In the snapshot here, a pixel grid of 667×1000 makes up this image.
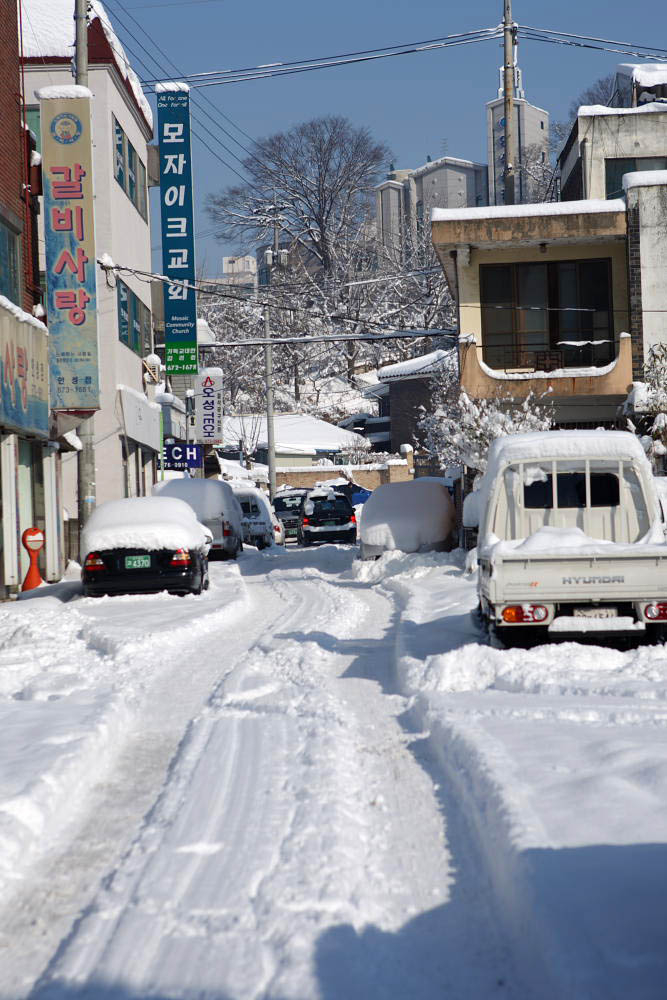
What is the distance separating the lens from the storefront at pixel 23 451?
18.4 meters

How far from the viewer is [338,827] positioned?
523 centimetres

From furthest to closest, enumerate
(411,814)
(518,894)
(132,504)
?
1. (132,504)
2. (411,814)
3. (518,894)

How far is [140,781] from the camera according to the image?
6.50 meters

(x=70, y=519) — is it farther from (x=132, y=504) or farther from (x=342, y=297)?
(x=342, y=297)

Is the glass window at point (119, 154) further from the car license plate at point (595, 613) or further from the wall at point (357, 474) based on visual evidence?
the wall at point (357, 474)

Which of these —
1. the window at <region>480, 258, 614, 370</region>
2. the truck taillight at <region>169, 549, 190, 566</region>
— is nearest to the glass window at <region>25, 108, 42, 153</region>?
the window at <region>480, 258, 614, 370</region>

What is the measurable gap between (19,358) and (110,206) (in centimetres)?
1098

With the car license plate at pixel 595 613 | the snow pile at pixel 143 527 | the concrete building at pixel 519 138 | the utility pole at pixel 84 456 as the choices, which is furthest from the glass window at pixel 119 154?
the concrete building at pixel 519 138

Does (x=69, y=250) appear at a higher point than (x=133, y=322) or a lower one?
lower

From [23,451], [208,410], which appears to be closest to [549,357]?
[23,451]

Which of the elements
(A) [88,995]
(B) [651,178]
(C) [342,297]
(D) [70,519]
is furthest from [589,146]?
(C) [342,297]

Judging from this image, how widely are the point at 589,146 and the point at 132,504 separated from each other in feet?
58.6

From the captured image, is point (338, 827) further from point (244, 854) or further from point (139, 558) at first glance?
point (139, 558)

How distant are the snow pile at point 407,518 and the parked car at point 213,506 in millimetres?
4442
